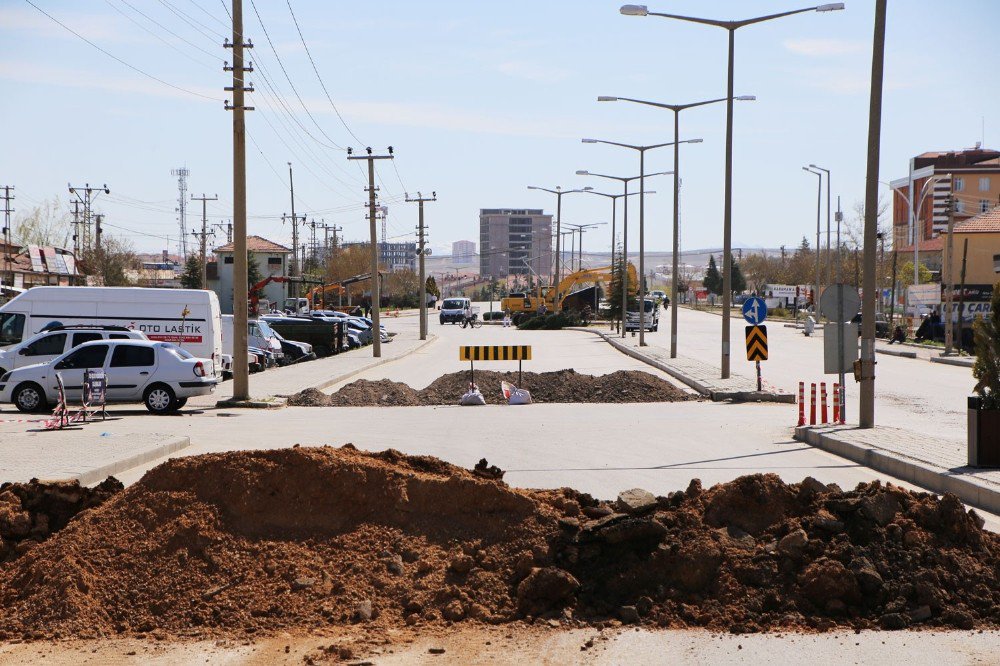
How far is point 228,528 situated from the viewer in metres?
8.23

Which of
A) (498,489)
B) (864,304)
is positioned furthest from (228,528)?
(864,304)

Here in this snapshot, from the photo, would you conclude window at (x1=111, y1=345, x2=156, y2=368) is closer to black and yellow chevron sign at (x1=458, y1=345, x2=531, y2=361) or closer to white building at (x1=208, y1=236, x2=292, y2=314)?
black and yellow chevron sign at (x1=458, y1=345, x2=531, y2=361)

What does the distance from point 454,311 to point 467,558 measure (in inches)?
3538

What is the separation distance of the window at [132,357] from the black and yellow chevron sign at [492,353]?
6.77m

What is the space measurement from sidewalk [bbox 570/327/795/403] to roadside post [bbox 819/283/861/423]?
675 centimetres

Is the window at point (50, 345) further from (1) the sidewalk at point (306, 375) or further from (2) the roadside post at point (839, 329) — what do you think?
(2) the roadside post at point (839, 329)

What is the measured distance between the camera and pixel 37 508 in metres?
8.67

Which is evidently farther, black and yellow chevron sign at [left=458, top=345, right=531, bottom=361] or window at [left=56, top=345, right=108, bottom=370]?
black and yellow chevron sign at [left=458, top=345, right=531, bottom=361]

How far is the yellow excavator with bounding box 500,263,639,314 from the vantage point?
88188 millimetres

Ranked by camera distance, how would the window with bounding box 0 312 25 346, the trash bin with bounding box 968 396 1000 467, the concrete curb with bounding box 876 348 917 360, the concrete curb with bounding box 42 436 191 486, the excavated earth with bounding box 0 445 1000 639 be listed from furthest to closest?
the concrete curb with bounding box 876 348 917 360, the window with bounding box 0 312 25 346, the concrete curb with bounding box 42 436 191 486, the trash bin with bounding box 968 396 1000 467, the excavated earth with bounding box 0 445 1000 639

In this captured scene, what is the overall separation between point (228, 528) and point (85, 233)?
91829mm

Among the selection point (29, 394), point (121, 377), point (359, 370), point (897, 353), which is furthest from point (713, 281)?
point (29, 394)

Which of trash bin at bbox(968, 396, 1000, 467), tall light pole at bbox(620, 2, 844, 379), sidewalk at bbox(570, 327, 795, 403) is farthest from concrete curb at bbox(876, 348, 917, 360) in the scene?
trash bin at bbox(968, 396, 1000, 467)

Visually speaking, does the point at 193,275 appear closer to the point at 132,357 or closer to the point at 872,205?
the point at 132,357
